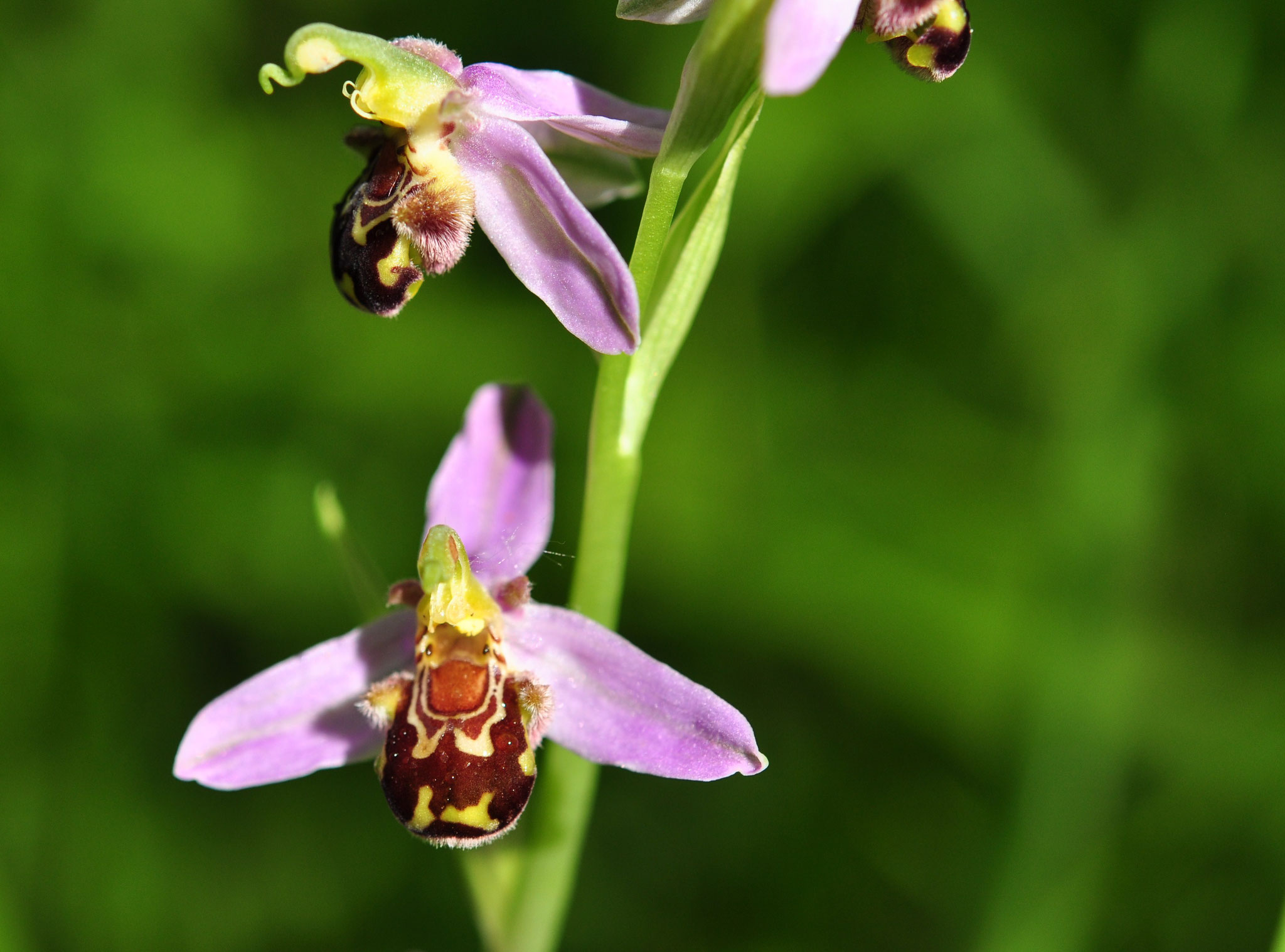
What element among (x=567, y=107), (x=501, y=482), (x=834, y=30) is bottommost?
(x=501, y=482)

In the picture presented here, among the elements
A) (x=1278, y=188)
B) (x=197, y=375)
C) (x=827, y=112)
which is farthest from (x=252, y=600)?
(x=1278, y=188)

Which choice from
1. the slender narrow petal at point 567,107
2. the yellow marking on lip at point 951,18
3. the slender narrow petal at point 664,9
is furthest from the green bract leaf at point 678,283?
the yellow marking on lip at point 951,18

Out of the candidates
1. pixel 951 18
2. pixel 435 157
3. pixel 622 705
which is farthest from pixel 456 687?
pixel 951 18

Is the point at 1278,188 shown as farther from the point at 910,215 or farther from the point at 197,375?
the point at 197,375

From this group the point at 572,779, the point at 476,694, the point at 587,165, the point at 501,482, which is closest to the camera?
the point at 476,694

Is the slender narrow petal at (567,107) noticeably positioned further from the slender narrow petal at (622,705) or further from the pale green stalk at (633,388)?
the slender narrow petal at (622,705)

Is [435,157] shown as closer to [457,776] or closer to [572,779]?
[457,776]
